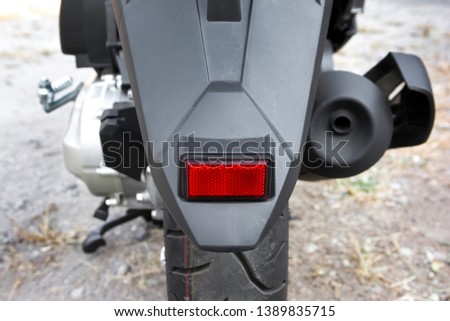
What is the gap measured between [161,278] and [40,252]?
19.4 inches

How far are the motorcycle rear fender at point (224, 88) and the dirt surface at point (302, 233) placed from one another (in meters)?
1.02

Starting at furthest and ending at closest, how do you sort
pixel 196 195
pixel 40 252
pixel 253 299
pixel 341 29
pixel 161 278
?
1. pixel 40 252
2. pixel 161 278
3. pixel 341 29
4. pixel 253 299
5. pixel 196 195

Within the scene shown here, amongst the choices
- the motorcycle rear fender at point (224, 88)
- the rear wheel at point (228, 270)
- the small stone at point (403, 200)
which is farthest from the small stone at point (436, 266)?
the motorcycle rear fender at point (224, 88)

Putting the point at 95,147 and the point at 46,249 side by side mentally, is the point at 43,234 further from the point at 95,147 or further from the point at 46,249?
the point at 95,147

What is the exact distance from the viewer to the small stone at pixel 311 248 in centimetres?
188

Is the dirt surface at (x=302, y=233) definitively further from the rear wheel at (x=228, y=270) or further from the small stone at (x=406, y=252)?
the rear wheel at (x=228, y=270)

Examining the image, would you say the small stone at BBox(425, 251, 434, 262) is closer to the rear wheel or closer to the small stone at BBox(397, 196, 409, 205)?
the small stone at BBox(397, 196, 409, 205)

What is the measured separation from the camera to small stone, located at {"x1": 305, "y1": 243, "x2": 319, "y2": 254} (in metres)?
1.88

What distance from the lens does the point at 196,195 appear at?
767 mm

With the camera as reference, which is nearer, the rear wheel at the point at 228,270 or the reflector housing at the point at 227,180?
the reflector housing at the point at 227,180

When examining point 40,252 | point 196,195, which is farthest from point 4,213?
point 196,195

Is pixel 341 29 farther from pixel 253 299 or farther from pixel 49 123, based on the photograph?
pixel 49 123

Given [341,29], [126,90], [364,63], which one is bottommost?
[364,63]

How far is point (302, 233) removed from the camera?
1982 mm
